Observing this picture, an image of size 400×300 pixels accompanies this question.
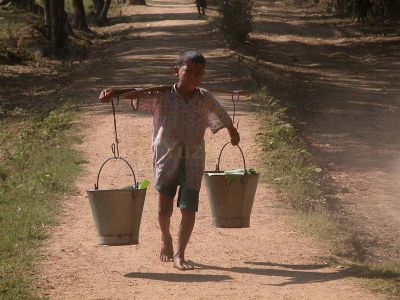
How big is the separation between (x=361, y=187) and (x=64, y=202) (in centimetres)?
429

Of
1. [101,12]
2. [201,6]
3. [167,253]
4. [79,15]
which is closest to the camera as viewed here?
[167,253]

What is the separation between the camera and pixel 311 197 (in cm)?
1039

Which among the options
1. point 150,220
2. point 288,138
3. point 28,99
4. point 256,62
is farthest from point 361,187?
point 256,62

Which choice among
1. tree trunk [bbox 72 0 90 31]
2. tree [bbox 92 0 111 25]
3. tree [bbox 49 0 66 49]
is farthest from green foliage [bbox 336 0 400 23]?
tree [bbox 49 0 66 49]

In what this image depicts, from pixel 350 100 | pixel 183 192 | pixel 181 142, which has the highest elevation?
pixel 181 142

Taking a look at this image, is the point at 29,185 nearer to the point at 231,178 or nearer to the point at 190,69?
the point at 231,178

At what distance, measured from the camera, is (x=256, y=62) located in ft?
83.5

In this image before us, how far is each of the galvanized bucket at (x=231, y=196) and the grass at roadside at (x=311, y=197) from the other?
2.56 feet

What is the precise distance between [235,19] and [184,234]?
23.0 meters

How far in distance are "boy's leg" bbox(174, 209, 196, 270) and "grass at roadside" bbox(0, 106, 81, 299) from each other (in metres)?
1.02

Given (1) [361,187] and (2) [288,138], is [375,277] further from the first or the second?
(2) [288,138]

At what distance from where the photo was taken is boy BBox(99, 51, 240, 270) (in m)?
7.05

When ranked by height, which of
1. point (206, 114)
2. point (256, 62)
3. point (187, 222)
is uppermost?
point (206, 114)

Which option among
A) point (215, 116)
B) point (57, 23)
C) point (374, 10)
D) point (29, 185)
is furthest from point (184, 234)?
point (374, 10)
